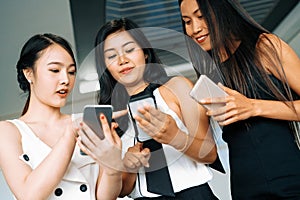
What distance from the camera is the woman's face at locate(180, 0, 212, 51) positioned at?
2.13 feet

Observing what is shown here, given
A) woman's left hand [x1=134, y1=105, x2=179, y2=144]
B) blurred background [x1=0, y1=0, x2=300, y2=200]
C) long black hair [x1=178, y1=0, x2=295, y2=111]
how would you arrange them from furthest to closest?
blurred background [x1=0, y1=0, x2=300, y2=200]
long black hair [x1=178, y1=0, x2=295, y2=111]
woman's left hand [x1=134, y1=105, x2=179, y2=144]

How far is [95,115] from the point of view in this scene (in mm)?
524

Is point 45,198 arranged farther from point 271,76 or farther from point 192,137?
→ point 271,76

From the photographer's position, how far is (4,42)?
1.21 meters

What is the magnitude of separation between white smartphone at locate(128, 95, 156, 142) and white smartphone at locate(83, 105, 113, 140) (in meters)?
0.03

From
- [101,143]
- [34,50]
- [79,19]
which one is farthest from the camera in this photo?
[79,19]

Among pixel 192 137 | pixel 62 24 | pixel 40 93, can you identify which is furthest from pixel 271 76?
pixel 62 24

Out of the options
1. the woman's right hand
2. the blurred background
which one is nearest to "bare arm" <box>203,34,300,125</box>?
the woman's right hand

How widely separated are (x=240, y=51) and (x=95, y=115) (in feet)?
0.82

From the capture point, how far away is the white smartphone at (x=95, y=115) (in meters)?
0.52

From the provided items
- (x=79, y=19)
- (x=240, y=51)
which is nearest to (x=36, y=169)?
(x=240, y=51)

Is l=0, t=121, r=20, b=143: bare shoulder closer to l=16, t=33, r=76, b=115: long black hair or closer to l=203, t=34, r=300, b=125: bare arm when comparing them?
l=16, t=33, r=76, b=115: long black hair

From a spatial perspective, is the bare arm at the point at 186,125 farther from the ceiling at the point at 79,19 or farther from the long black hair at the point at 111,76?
the ceiling at the point at 79,19

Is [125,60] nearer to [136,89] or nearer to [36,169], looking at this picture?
[136,89]
